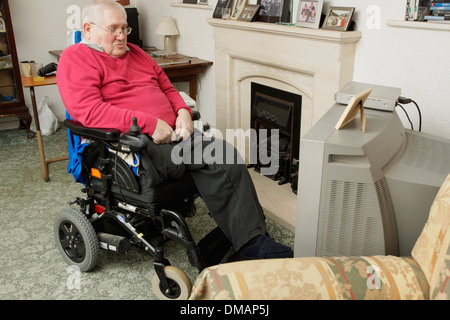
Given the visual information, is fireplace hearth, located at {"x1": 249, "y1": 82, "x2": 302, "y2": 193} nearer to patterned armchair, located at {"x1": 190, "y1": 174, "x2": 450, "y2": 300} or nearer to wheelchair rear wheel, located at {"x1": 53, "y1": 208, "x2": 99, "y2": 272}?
wheelchair rear wheel, located at {"x1": 53, "y1": 208, "x2": 99, "y2": 272}

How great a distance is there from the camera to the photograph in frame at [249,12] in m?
2.57

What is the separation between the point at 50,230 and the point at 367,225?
160 centimetres

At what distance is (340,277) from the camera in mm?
1005

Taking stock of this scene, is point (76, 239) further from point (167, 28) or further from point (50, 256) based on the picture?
point (167, 28)

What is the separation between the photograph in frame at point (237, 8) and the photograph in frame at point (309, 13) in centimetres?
47

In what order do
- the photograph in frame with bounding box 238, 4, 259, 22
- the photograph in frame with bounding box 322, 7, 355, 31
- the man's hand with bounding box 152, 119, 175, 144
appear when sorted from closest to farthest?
the man's hand with bounding box 152, 119, 175, 144 < the photograph in frame with bounding box 322, 7, 355, 31 < the photograph in frame with bounding box 238, 4, 259, 22

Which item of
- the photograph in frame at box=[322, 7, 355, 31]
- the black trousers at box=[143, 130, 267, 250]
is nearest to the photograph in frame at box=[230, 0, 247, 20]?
the photograph in frame at box=[322, 7, 355, 31]

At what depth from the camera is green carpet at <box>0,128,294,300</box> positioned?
1812mm

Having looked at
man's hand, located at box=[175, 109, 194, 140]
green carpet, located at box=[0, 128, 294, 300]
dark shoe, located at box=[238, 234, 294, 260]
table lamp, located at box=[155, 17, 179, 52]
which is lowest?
green carpet, located at box=[0, 128, 294, 300]

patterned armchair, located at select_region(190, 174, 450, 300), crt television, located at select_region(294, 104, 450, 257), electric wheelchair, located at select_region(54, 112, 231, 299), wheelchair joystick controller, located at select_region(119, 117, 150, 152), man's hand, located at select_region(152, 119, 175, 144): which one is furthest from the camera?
man's hand, located at select_region(152, 119, 175, 144)

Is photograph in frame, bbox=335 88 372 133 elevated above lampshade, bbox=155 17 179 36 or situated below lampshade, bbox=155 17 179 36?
below

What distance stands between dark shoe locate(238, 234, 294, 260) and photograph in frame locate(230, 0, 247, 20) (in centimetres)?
146

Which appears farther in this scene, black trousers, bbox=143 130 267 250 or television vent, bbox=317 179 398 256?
black trousers, bbox=143 130 267 250

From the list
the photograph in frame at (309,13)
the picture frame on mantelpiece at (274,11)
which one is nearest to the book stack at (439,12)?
the photograph in frame at (309,13)
